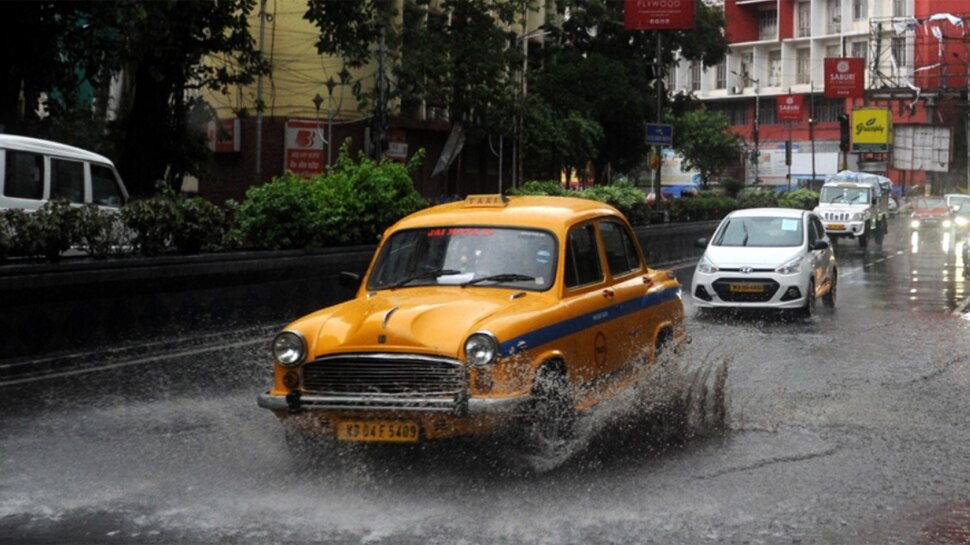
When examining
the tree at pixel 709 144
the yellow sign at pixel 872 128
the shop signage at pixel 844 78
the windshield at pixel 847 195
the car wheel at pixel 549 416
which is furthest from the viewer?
the tree at pixel 709 144

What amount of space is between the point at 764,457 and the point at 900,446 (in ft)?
3.47

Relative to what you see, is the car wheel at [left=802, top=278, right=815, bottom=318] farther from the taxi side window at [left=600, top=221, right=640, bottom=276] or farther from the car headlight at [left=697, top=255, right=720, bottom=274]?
the taxi side window at [left=600, top=221, right=640, bottom=276]

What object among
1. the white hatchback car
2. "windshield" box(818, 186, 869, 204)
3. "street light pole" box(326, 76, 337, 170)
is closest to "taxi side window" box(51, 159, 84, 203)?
the white hatchback car

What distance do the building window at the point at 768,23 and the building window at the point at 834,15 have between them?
203 inches

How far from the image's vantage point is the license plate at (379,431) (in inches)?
311

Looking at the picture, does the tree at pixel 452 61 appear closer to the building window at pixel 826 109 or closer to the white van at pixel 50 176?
the white van at pixel 50 176

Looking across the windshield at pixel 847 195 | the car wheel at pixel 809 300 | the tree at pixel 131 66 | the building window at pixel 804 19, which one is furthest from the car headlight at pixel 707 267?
the building window at pixel 804 19

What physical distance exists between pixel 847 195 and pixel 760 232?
28170 millimetres

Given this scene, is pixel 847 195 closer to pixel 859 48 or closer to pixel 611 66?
pixel 611 66

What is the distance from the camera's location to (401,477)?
8055 mm

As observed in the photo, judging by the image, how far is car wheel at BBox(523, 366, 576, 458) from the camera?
8.23 metres

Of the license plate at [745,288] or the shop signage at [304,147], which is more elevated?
the shop signage at [304,147]

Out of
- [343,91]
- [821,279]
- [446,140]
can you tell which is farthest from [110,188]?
[446,140]

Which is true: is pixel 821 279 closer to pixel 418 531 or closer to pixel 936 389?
pixel 936 389
